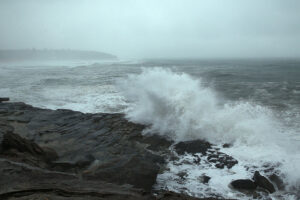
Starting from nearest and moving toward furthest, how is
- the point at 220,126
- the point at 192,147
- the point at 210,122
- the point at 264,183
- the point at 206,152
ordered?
the point at 264,183, the point at 206,152, the point at 192,147, the point at 220,126, the point at 210,122

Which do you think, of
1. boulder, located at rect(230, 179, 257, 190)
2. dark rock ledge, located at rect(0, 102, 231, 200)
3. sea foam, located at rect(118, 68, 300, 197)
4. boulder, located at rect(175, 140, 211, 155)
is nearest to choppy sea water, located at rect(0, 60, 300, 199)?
sea foam, located at rect(118, 68, 300, 197)

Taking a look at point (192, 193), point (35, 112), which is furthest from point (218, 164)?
point (35, 112)

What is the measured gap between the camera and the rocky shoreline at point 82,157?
415 centimetres

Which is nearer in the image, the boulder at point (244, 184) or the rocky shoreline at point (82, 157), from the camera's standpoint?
the rocky shoreline at point (82, 157)

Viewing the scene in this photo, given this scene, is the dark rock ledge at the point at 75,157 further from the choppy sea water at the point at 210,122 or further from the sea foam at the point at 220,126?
the sea foam at the point at 220,126

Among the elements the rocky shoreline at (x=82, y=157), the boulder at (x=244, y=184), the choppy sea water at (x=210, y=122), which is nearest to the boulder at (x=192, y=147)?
the rocky shoreline at (x=82, y=157)

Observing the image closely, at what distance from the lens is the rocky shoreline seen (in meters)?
4.15

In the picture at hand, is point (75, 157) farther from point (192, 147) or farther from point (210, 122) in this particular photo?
point (210, 122)

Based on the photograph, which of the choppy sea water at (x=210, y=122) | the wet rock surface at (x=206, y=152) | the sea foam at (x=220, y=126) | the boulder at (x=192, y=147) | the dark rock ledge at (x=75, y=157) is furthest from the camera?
the boulder at (x=192, y=147)

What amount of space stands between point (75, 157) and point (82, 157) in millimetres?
204

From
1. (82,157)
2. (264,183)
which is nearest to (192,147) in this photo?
(264,183)

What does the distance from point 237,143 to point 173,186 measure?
12.7ft

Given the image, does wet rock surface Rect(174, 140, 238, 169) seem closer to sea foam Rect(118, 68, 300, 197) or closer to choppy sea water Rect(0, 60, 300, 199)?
choppy sea water Rect(0, 60, 300, 199)

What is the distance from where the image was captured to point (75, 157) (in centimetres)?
654
